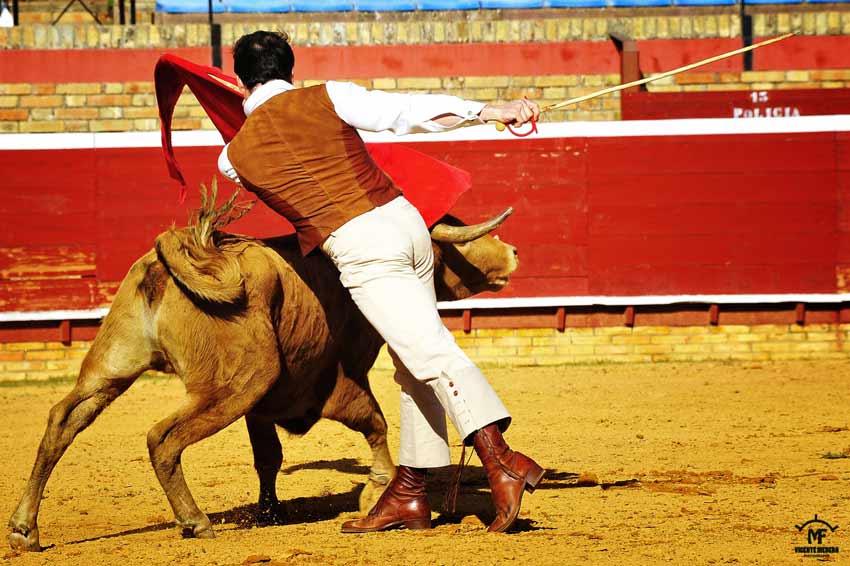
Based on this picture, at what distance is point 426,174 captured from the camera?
4.57 m

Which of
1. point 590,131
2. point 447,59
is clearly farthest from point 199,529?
point 447,59

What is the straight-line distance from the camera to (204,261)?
4035 millimetres

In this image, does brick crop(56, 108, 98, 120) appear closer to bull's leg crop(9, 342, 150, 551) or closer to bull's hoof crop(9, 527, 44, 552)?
bull's leg crop(9, 342, 150, 551)

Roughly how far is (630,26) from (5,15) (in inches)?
250

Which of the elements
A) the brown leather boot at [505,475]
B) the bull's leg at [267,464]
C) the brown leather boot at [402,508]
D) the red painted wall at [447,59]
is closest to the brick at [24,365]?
the red painted wall at [447,59]

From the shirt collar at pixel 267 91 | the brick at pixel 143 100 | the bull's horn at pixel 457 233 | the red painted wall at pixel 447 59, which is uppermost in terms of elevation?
the red painted wall at pixel 447 59

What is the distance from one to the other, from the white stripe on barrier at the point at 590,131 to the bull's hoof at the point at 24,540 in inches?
233

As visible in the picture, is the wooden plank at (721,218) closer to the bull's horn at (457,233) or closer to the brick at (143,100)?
the brick at (143,100)

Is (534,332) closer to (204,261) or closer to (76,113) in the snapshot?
(76,113)

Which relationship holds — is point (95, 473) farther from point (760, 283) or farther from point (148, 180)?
point (760, 283)

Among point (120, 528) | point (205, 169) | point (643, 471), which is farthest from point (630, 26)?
point (120, 528)

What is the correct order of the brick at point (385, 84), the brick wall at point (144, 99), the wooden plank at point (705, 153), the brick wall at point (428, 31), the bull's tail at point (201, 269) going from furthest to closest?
the brick wall at point (428, 31)
the brick wall at point (144, 99)
the brick at point (385, 84)
the wooden plank at point (705, 153)
the bull's tail at point (201, 269)

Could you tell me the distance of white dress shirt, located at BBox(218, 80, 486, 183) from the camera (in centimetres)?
374

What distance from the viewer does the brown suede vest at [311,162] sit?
3863mm
